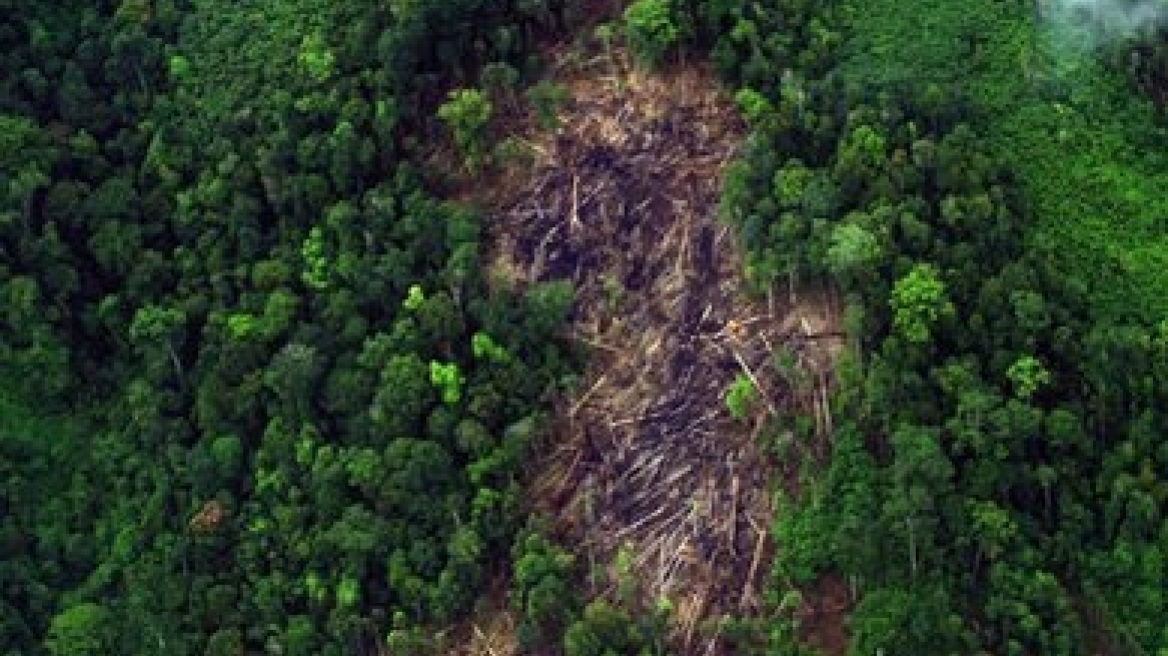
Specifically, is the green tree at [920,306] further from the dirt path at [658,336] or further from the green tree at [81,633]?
the green tree at [81,633]

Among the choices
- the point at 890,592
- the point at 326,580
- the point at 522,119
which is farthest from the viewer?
the point at 522,119

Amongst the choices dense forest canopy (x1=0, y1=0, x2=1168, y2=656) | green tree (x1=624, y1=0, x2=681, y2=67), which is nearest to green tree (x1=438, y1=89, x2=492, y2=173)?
dense forest canopy (x1=0, y1=0, x2=1168, y2=656)

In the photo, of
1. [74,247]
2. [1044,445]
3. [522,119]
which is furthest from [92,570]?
[1044,445]

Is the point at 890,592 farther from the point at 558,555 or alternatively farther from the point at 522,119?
the point at 522,119

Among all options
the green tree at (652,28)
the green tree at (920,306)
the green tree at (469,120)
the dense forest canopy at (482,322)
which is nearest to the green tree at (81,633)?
the dense forest canopy at (482,322)

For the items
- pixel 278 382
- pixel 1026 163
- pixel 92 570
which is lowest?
pixel 92 570

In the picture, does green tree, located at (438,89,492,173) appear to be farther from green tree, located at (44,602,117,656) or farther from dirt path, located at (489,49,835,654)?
green tree, located at (44,602,117,656)

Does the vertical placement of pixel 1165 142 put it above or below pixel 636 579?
above
